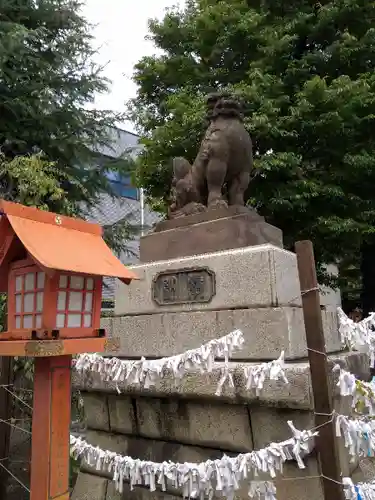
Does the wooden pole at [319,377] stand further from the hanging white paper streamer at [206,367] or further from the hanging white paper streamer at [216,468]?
the hanging white paper streamer at [206,367]

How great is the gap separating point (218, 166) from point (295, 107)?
4.72 m

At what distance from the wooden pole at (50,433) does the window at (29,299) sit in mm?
269

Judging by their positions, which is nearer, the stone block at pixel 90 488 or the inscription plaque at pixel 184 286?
the inscription plaque at pixel 184 286

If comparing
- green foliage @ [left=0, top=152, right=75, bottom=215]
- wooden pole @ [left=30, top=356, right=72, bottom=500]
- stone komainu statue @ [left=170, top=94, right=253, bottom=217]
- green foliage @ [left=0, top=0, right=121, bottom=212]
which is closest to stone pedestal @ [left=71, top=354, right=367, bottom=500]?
wooden pole @ [left=30, top=356, right=72, bottom=500]

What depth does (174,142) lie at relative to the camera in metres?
9.13

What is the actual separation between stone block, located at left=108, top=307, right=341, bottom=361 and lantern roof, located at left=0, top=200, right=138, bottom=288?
1.17 m

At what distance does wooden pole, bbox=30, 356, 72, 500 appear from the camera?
8.66ft

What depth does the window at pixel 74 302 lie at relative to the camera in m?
2.70

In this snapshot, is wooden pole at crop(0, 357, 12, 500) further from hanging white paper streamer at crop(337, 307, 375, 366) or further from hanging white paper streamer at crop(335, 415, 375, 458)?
hanging white paper streamer at crop(337, 307, 375, 366)

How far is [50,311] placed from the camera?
8.51 ft

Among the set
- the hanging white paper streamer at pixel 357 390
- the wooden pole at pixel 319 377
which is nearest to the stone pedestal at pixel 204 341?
the hanging white paper streamer at pixel 357 390

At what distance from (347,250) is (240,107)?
6.28 m

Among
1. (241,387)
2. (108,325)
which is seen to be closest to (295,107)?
(108,325)

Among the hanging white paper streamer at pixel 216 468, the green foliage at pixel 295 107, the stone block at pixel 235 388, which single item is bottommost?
the hanging white paper streamer at pixel 216 468
